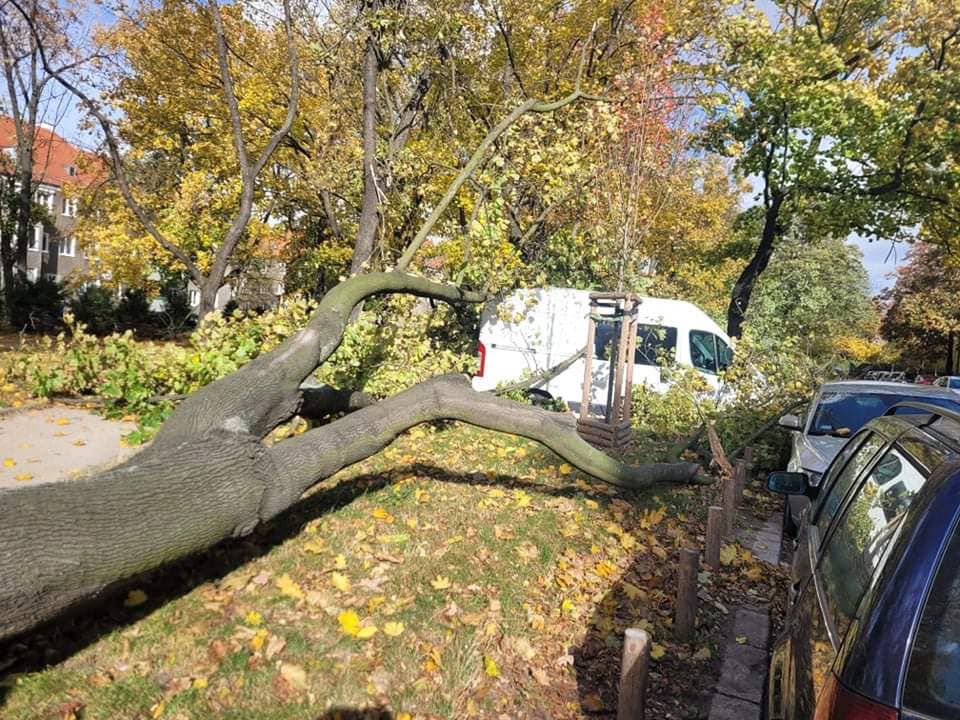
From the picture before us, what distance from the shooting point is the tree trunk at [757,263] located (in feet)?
53.1

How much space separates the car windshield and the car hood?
12 cm

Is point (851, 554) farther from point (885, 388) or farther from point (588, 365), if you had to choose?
point (588, 365)

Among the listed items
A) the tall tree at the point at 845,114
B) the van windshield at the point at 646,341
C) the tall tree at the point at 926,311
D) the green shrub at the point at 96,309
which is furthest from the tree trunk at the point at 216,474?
the tall tree at the point at 926,311

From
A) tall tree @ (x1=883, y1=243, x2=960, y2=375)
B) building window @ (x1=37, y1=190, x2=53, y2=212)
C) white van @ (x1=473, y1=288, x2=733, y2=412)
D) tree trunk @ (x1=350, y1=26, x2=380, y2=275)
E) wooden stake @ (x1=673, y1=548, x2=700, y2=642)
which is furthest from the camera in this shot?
tall tree @ (x1=883, y1=243, x2=960, y2=375)

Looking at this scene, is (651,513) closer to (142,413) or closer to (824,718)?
(824,718)

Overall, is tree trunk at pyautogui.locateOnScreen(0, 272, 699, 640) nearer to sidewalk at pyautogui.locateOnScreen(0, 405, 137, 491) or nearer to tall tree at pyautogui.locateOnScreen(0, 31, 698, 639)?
tall tree at pyautogui.locateOnScreen(0, 31, 698, 639)

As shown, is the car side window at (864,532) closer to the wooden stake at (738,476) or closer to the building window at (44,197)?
the wooden stake at (738,476)

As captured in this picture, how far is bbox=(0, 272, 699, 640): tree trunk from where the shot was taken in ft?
9.13

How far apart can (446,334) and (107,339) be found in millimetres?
8043

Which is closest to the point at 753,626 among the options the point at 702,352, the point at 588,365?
the point at 588,365

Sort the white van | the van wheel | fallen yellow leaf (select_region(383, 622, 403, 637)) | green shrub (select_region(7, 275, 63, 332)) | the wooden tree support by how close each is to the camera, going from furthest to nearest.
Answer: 1. green shrub (select_region(7, 275, 63, 332))
2. the van wheel
3. the white van
4. the wooden tree support
5. fallen yellow leaf (select_region(383, 622, 403, 637))

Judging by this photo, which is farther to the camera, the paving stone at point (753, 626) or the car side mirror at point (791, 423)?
the car side mirror at point (791, 423)

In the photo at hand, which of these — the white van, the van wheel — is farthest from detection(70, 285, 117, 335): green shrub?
the van wheel

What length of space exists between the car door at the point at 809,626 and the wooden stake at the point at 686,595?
0.98 metres
